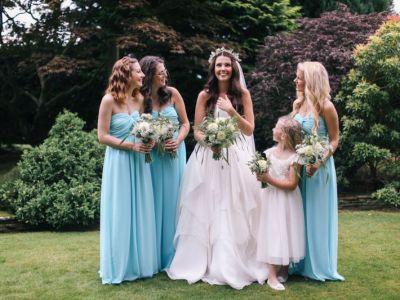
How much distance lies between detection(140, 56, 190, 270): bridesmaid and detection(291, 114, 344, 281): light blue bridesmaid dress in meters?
1.39

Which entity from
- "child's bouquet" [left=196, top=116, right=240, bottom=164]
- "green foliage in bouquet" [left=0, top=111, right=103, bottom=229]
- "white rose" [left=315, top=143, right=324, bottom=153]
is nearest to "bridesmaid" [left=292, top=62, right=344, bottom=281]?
"white rose" [left=315, top=143, right=324, bottom=153]

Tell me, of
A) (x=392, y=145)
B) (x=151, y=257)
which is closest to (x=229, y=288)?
(x=151, y=257)

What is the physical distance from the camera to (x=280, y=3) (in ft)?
45.8

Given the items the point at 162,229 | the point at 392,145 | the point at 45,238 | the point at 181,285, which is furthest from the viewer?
the point at 392,145

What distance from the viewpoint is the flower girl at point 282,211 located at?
532 cm

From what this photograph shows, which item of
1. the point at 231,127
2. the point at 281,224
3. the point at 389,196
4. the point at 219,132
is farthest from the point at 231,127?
the point at 389,196

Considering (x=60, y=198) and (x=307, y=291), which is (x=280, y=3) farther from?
(x=307, y=291)

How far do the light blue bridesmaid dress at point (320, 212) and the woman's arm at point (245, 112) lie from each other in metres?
0.54

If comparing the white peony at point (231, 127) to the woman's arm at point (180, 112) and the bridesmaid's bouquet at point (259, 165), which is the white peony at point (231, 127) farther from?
the woman's arm at point (180, 112)

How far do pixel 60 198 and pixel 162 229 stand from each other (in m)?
3.60

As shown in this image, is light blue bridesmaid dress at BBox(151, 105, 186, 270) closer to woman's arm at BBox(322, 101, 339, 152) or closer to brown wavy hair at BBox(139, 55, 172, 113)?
brown wavy hair at BBox(139, 55, 172, 113)

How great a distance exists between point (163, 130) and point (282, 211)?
148cm

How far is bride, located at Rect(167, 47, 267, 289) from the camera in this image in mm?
5508

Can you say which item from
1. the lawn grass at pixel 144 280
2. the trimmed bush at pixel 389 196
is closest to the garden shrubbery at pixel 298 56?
the trimmed bush at pixel 389 196
